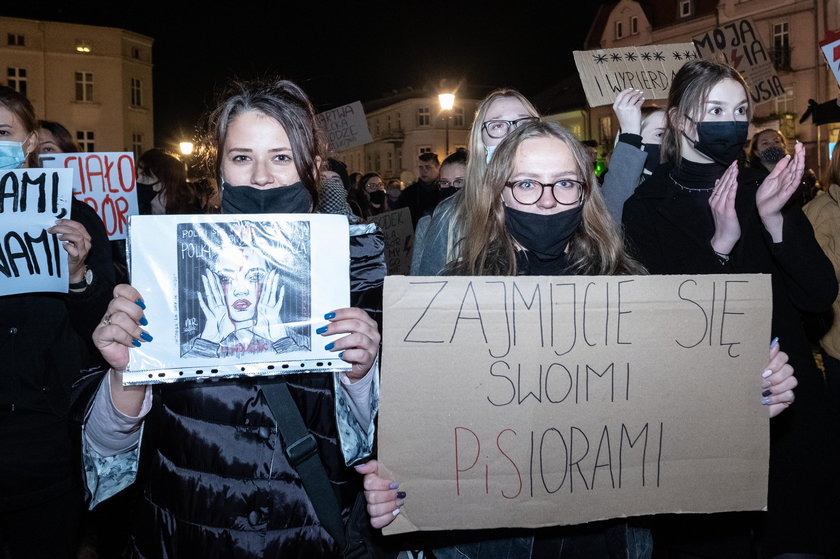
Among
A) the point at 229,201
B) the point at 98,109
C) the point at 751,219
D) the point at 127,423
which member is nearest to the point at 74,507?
the point at 127,423

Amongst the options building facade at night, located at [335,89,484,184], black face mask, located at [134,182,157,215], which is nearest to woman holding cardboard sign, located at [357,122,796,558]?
black face mask, located at [134,182,157,215]

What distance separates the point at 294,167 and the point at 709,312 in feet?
4.61

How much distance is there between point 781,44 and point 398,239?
31609mm

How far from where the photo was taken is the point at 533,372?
2086mm

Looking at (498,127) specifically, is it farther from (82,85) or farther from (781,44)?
(82,85)

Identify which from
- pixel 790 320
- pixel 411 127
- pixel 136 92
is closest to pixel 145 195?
pixel 790 320

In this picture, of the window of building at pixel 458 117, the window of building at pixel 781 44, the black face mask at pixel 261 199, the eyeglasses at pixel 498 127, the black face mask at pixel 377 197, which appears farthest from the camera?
the window of building at pixel 458 117

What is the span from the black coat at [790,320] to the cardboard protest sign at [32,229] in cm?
242

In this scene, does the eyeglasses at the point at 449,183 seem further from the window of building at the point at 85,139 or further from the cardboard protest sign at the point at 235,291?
the window of building at the point at 85,139

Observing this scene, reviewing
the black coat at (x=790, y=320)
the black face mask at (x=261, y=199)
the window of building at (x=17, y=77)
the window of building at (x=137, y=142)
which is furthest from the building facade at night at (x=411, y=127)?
the black face mask at (x=261, y=199)

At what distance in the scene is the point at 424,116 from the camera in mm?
69562

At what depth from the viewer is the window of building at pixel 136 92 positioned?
158 feet

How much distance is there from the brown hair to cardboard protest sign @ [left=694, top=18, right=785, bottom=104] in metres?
4.64

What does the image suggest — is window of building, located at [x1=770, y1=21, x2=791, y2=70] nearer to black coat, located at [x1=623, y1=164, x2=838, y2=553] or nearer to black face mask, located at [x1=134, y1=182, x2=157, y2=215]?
black face mask, located at [x1=134, y1=182, x2=157, y2=215]
